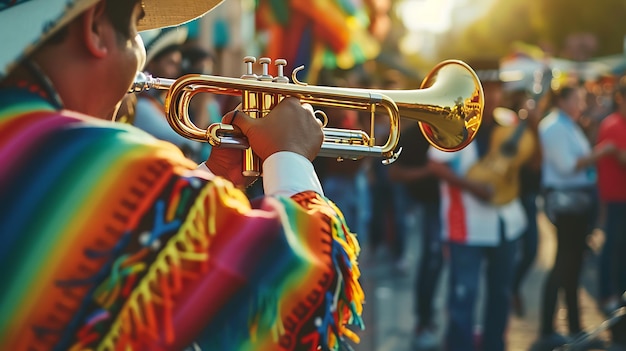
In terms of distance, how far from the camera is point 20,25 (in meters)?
1.43

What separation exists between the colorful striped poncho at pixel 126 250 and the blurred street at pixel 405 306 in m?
4.30

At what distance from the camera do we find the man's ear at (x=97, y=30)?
4.89ft

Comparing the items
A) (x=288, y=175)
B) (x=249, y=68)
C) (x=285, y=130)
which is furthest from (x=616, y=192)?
(x=288, y=175)

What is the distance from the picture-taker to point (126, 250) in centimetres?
137

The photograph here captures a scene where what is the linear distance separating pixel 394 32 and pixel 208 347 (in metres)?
32.1

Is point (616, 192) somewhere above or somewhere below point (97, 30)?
below

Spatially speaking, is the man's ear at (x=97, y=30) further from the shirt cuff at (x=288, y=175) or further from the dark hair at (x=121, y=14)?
the shirt cuff at (x=288, y=175)

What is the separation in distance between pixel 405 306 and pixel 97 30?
6011mm

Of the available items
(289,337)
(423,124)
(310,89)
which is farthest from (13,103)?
(423,124)

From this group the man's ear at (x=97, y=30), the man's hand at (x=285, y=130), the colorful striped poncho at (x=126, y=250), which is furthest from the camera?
the man's hand at (x=285, y=130)

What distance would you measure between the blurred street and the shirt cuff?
4059mm

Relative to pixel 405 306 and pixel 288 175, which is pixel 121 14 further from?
pixel 405 306

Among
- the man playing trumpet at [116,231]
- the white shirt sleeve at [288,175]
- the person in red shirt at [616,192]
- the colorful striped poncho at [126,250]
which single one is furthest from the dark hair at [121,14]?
the person in red shirt at [616,192]

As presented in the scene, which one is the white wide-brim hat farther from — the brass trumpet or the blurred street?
the blurred street
